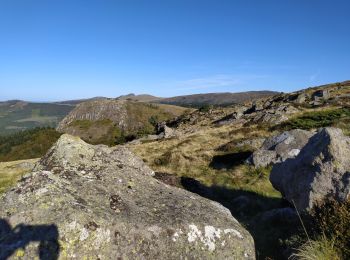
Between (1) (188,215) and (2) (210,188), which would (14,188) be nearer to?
(1) (188,215)

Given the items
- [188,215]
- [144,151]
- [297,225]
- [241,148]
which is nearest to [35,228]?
[188,215]

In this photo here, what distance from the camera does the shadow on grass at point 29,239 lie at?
24.1 feet

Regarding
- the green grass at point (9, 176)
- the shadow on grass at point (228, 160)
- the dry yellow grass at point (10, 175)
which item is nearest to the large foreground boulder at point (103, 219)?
the green grass at point (9, 176)

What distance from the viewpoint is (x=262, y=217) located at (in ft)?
46.0

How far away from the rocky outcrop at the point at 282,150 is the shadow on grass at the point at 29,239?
18.5 metres

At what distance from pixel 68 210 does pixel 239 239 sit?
4133mm

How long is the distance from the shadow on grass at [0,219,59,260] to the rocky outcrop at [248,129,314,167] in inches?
729

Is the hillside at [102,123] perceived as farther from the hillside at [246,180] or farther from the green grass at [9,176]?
the hillside at [246,180]

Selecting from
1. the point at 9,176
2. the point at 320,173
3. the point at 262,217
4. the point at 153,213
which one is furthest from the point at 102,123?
the point at 153,213

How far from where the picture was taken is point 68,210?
819cm

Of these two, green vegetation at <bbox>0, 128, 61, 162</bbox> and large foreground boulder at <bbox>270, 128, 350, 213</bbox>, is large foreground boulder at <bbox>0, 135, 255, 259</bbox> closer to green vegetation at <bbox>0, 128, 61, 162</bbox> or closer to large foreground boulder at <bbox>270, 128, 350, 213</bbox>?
large foreground boulder at <bbox>270, 128, 350, 213</bbox>

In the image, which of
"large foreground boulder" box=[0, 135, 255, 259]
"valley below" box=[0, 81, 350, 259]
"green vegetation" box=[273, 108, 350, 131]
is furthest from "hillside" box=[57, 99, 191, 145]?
"large foreground boulder" box=[0, 135, 255, 259]

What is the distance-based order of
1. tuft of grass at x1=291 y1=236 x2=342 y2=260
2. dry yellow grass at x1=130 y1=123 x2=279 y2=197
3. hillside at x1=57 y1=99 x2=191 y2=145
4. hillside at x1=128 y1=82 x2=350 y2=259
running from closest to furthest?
tuft of grass at x1=291 y1=236 x2=342 y2=260 < hillside at x1=128 y1=82 x2=350 y2=259 < dry yellow grass at x1=130 y1=123 x2=279 y2=197 < hillside at x1=57 y1=99 x2=191 y2=145

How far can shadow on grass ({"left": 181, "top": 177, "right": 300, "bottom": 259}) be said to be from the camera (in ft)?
35.3
